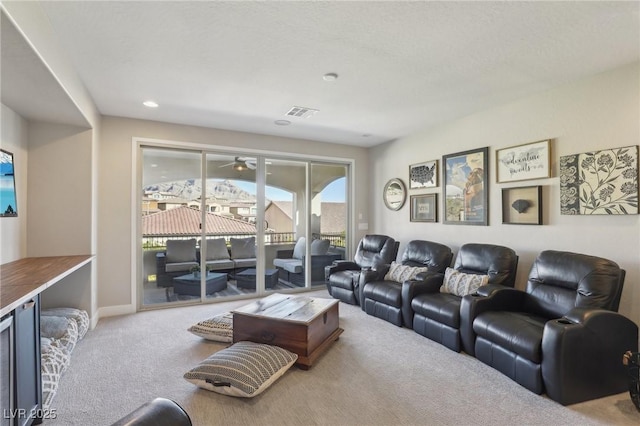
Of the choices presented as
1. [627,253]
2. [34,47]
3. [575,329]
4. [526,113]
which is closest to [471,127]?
[526,113]

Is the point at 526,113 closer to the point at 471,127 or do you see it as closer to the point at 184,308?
the point at 471,127

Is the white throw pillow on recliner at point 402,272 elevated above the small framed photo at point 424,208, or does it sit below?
below

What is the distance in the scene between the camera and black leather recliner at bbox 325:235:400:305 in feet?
15.0

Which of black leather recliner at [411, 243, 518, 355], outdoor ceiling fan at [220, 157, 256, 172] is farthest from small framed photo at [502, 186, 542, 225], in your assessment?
outdoor ceiling fan at [220, 157, 256, 172]

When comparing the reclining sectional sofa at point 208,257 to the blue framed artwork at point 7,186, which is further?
the reclining sectional sofa at point 208,257

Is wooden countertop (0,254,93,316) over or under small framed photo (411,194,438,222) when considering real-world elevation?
under

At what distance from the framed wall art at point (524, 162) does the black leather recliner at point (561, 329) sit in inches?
37.6

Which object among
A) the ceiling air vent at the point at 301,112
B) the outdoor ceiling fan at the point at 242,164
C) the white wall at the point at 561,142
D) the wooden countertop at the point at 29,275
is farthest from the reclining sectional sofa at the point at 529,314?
the wooden countertop at the point at 29,275

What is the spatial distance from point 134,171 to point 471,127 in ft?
14.9

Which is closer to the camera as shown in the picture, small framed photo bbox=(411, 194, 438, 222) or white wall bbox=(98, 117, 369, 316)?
white wall bbox=(98, 117, 369, 316)

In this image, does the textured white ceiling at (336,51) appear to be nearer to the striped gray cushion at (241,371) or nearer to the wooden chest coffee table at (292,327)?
the wooden chest coffee table at (292,327)

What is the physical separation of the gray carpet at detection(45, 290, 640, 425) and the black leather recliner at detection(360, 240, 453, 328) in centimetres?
42

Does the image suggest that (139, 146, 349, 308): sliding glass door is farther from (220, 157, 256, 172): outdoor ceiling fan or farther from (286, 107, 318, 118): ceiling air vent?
(286, 107, 318, 118): ceiling air vent

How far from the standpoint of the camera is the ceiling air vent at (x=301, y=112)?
3.99 meters
